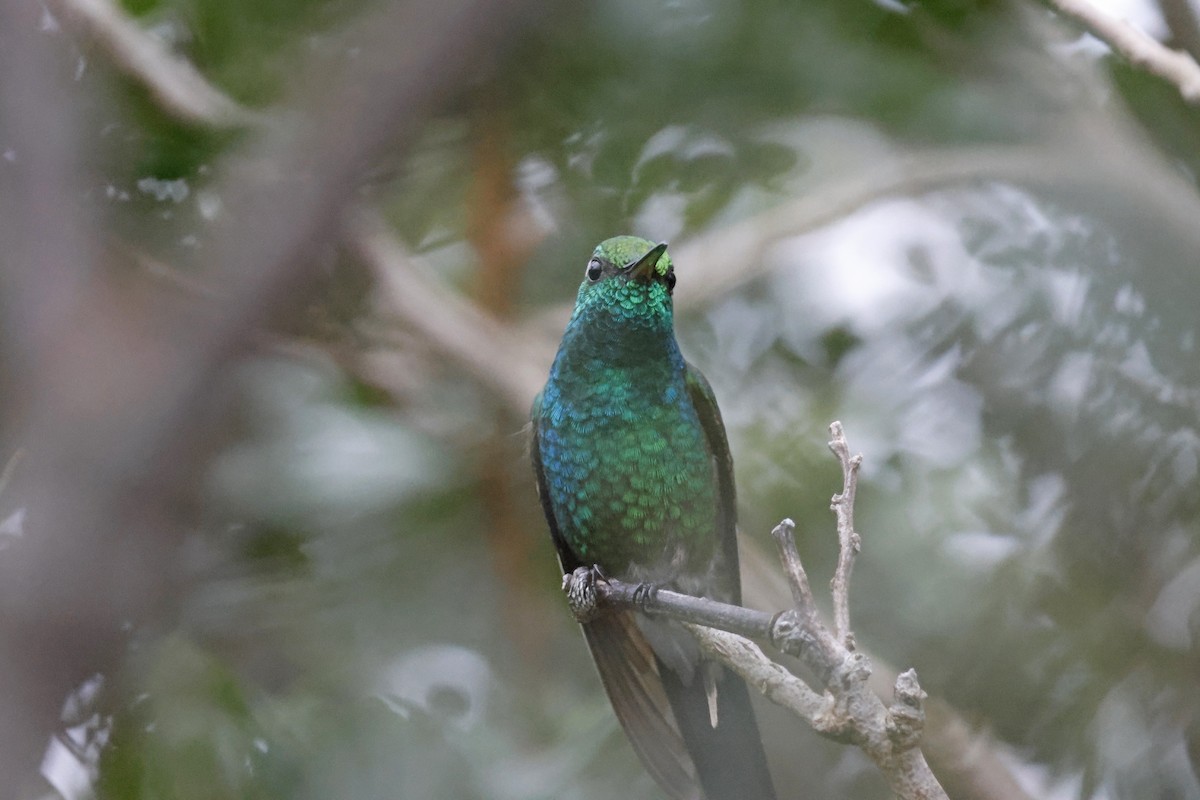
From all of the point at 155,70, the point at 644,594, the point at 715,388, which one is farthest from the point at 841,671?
the point at 155,70

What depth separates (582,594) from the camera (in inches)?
79.0

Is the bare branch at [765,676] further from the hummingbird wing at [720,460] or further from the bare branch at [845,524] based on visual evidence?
the hummingbird wing at [720,460]

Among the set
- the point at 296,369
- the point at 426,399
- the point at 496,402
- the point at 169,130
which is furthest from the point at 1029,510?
the point at 169,130

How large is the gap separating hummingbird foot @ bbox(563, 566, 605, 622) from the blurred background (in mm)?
878

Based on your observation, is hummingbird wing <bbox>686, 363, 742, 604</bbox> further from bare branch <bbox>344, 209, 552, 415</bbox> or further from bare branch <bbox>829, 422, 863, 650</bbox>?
bare branch <bbox>344, 209, 552, 415</bbox>

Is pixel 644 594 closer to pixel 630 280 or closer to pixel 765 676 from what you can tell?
pixel 765 676

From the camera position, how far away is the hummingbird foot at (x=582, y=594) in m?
1.99

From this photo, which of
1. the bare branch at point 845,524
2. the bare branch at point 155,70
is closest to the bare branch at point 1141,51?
the bare branch at point 845,524

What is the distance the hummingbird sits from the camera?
235 centimetres

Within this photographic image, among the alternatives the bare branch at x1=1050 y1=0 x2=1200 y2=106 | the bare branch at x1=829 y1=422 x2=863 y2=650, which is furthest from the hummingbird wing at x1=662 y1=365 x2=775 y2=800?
the bare branch at x1=1050 y1=0 x2=1200 y2=106

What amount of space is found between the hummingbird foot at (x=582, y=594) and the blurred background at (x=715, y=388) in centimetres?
88

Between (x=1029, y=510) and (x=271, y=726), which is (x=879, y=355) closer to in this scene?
(x=1029, y=510)

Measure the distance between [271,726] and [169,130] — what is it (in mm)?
1483

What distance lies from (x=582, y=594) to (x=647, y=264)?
53cm
